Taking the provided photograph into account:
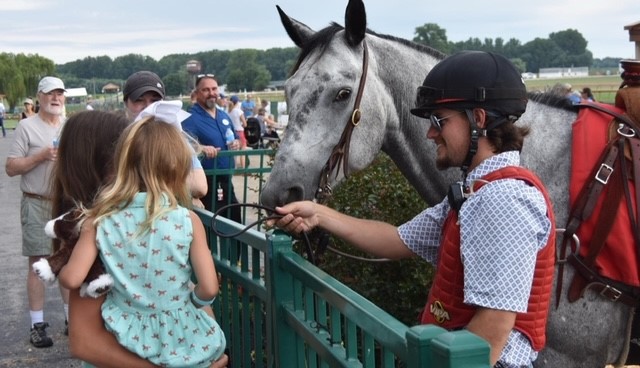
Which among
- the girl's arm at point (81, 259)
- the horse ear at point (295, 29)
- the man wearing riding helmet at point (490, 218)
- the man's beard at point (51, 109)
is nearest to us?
the man wearing riding helmet at point (490, 218)

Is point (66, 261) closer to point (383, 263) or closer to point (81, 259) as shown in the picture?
point (81, 259)

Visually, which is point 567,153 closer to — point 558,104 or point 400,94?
point 558,104

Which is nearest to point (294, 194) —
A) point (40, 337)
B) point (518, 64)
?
point (40, 337)

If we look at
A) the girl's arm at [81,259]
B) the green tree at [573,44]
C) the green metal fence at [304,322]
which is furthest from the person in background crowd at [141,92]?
the green tree at [573,44]

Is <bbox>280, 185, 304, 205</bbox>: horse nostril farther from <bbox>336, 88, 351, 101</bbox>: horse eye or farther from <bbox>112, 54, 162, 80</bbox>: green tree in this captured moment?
<bbox>112, 54, 162, 80</bbox>: green tree

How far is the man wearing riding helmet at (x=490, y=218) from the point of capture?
6.38 feet

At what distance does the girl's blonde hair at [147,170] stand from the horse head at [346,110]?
0.52 metres

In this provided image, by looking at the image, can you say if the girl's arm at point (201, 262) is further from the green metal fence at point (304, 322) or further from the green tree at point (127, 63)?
the green tree at point (127, 63)

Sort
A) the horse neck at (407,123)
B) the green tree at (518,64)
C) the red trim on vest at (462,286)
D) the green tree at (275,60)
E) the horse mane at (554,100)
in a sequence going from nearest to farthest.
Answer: the red trim on vest at (462,286) → the green tree at (518,64) → the horse mane at (554,100) → the horse neck at (407,123) → the green tree at (275,60)

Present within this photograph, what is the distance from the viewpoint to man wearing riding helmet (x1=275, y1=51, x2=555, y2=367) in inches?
76.5

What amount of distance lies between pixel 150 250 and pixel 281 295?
0.52 meters

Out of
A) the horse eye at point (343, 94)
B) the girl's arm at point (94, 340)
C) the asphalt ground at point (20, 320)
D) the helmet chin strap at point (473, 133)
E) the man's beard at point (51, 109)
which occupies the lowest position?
the asphalt ground at point (20, 320)

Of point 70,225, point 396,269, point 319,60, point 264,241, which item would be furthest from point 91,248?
point 396,269

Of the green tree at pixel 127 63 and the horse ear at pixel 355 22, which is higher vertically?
the green tree at pixel 127 63
